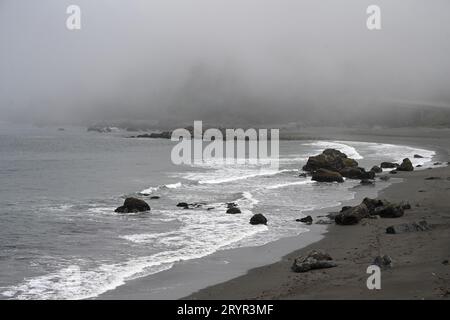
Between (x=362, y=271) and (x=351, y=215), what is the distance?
8877mm

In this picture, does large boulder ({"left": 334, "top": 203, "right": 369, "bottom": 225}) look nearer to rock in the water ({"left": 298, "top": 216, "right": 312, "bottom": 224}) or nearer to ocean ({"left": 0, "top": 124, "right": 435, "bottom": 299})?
rock in the water ({"left": 298, "top": 216, "right": 312, "bottom": 224})

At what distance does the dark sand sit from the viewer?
13.2 metres

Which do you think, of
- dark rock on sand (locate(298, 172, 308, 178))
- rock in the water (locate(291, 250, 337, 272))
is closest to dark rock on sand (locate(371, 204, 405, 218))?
rock in the water (locate(291, 250, 337, 272))

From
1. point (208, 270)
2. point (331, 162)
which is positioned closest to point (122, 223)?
point (208, 270)

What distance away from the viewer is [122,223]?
25.5 metres

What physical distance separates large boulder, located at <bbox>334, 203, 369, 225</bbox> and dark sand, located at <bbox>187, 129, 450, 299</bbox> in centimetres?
47

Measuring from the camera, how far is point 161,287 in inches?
601

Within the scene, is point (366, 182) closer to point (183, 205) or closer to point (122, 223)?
point (183, 205)

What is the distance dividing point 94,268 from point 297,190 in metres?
22.3

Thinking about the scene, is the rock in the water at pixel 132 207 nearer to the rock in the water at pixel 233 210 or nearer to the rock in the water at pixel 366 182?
the rock in the water at pixel 233 210

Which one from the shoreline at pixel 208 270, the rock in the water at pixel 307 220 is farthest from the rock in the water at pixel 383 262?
the rock in the water at pixel 307 220
